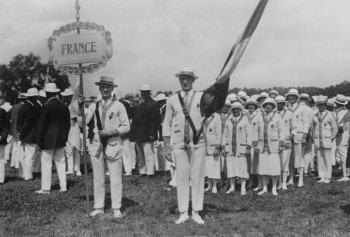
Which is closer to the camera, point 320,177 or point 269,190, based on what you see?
point 269,190

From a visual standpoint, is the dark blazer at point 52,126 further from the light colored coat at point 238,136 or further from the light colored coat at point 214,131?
the light colored coat at point 238,136

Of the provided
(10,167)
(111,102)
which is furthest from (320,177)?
(10,167)

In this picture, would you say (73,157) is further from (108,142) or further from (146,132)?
(108,142)

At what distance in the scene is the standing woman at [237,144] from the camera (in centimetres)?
1109

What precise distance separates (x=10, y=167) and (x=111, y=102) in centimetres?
1025

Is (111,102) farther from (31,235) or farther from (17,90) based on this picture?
(17,90)

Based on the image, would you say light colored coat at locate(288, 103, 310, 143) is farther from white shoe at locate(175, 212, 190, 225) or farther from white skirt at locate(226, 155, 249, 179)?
white shoe at locate(175, 212, 190, 225)

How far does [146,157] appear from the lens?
13531 millimetres

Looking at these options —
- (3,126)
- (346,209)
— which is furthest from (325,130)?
(3,126)

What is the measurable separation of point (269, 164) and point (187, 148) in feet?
11.8

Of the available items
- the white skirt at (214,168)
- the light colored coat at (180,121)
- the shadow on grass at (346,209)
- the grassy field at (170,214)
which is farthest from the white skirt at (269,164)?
the light colored coat at (180,121)

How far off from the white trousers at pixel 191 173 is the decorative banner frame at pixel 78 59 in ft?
6.96

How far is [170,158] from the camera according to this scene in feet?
27.3

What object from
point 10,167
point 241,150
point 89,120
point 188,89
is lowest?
point 10,167
